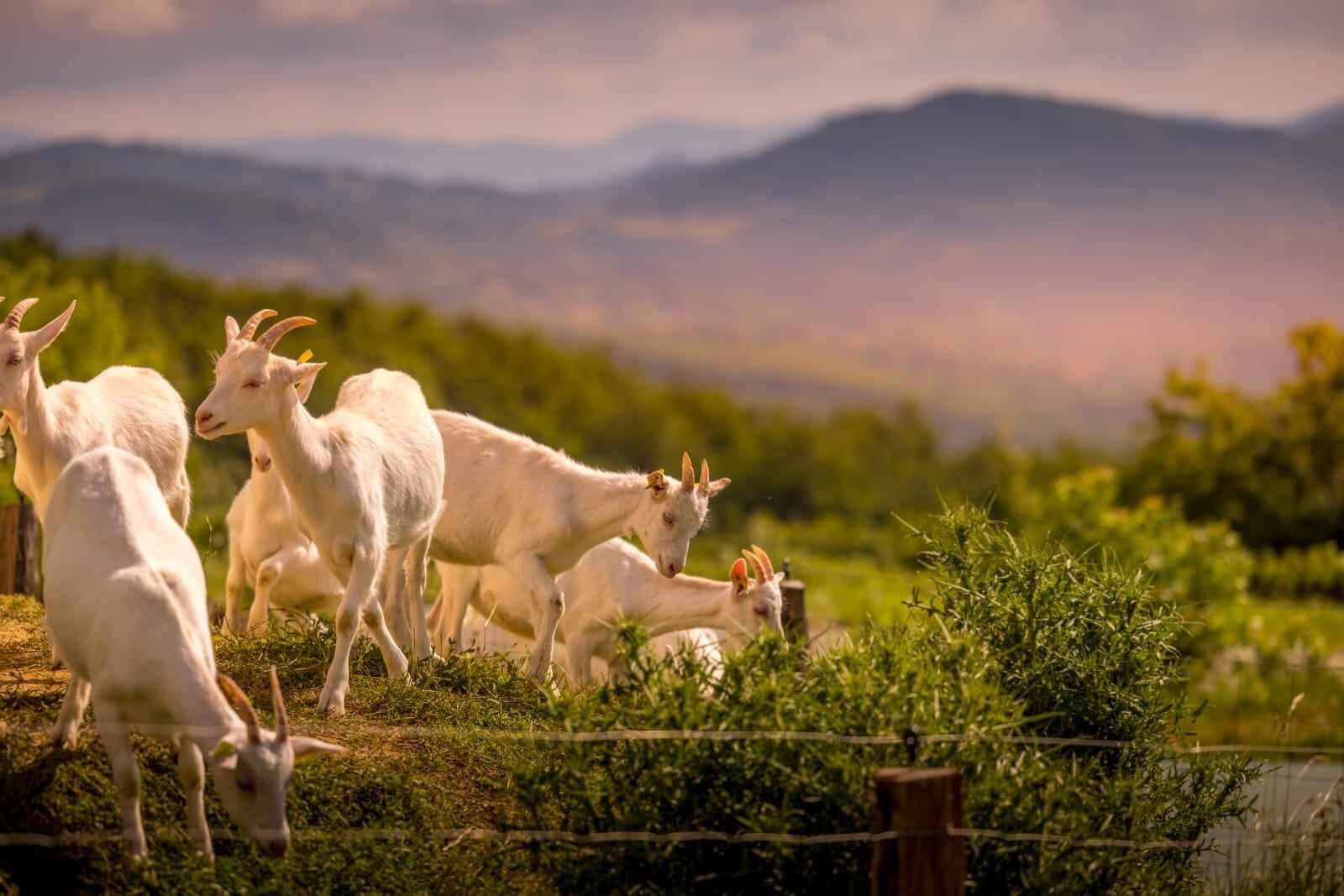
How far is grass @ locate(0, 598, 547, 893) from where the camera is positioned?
6109 millimetres

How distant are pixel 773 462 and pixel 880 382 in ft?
480

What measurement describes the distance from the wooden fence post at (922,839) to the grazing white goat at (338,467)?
3.26m

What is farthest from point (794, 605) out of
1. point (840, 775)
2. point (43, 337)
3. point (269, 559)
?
point (43, 337)

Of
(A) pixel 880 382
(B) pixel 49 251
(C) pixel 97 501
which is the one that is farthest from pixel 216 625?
(A) pixel 880 382

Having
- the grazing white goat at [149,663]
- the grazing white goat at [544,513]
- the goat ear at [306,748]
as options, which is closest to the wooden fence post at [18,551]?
the grazing white goat at [544,513]

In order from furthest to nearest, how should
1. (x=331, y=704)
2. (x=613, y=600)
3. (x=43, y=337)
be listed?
(x=613, y=600) < (x=331, y=704) < (x=43, y=337)

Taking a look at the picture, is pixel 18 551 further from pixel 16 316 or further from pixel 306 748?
pixel 306 748

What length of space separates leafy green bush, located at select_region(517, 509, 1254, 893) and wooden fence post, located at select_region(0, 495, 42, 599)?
5.57 meters

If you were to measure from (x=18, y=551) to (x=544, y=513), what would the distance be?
4.35m

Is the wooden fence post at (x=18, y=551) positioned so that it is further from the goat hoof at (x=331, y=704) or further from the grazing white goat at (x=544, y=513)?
the goat hoof at (x=331, y=704)

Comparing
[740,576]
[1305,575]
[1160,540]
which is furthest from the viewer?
[1305,575]

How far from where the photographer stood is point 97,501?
6266 millimetres

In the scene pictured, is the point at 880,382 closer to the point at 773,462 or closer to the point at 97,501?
the point at 773,462

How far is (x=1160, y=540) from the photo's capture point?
19.0 meters
